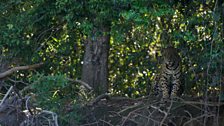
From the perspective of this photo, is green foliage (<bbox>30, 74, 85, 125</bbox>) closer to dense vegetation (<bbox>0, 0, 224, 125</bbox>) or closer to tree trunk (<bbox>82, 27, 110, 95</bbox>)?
dense vegetation (<bbox>0, 0, 224, 125</bbox>)

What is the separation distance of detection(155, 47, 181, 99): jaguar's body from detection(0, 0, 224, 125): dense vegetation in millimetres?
110

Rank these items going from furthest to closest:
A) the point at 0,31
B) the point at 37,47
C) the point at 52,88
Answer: the point at 37,47
the point at 0,31
the point at 52,88

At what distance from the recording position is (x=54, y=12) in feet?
21.8

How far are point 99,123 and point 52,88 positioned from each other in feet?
3.22

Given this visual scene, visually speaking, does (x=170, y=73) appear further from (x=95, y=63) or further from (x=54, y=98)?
(x=54, y=98)

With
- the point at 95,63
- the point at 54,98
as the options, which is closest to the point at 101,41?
the point at 95,63

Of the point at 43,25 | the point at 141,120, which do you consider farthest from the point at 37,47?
the point at 141,120

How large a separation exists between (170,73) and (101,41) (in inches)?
46.8

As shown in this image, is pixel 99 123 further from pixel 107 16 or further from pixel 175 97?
pixel 107 16

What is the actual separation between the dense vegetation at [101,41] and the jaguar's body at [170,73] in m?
0.11

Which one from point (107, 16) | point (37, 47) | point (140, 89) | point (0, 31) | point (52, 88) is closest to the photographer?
point (107, 16)

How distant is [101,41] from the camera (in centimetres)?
847

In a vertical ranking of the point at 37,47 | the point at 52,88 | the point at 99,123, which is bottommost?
the point at 99,123

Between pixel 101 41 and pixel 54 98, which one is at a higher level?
pixel 101 41
